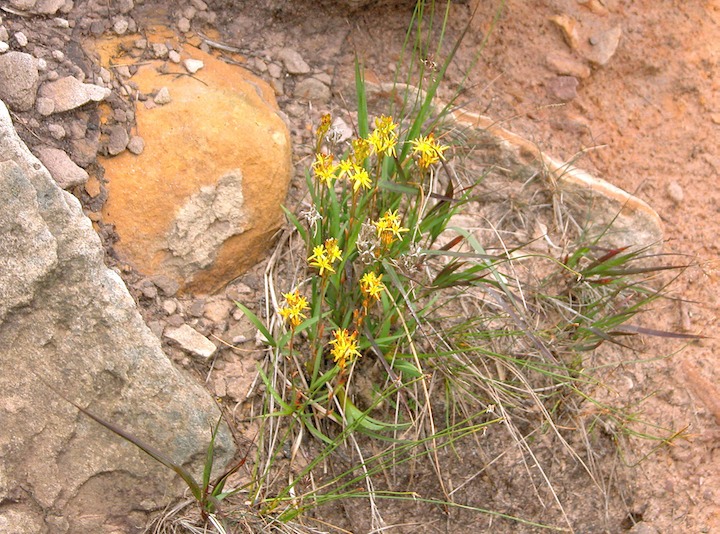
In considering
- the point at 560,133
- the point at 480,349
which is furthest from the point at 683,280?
the point at 480,349

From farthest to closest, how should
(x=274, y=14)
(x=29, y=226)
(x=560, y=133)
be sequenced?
1. (x=560, y=133)
2. (x=274, y=14)
3. (x=29, y=226)

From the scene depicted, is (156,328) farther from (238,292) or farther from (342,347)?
(342,347)

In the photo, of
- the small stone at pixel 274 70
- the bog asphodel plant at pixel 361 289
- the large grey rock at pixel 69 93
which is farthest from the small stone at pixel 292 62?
the large grey rock at pixel 69 93

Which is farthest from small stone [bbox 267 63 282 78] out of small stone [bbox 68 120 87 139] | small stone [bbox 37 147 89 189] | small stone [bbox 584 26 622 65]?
small stone [bbox 584 26 622 65]

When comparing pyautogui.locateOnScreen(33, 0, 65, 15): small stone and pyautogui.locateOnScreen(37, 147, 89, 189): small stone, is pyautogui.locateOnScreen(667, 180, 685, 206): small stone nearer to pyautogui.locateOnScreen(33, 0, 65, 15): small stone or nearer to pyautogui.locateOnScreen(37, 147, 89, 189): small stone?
pyautogui.locateOnScreen(37, 147, 89, 189): small stone

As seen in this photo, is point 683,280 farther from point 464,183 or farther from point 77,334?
point 77,334

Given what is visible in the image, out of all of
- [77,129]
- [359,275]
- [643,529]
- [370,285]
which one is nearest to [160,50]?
[77,129]
